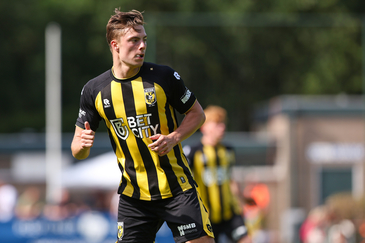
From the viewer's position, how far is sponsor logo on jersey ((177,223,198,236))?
4.60 metres

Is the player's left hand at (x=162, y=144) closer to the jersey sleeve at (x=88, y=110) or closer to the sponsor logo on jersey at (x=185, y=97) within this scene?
the sponsor logo on jersey at (x=185, y=97)

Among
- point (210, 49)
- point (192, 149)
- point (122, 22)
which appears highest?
point (210, 49)

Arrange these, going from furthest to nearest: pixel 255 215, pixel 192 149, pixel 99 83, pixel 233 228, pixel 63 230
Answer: pixel 255 215, pixel 63 230, pixel 192 149, pixel 233 228, pixel 99 83

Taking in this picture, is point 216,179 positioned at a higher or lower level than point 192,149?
lower

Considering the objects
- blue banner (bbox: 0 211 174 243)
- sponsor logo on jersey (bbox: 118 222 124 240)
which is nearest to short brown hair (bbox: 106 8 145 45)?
sponsor logo on jersey (bbox: 118 222 124 240)

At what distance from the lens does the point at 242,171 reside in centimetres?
2308

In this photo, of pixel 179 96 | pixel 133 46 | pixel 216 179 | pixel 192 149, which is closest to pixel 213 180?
pixel 216 179

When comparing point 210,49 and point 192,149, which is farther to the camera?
point 210,49

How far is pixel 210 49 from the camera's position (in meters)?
23.6

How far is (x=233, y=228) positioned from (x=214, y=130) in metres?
1.31

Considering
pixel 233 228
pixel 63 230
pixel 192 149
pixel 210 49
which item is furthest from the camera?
pixel 210 49

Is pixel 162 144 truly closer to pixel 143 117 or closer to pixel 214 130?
pixel 143 117

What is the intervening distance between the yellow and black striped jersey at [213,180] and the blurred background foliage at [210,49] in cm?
1324

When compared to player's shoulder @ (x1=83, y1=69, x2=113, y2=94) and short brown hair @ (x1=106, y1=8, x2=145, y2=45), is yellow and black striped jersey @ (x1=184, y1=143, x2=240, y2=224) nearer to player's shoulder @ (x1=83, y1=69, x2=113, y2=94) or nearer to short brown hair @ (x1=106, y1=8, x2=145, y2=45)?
player's shoulder @ (x1=83, y1=69, x2=113, y2=94)
